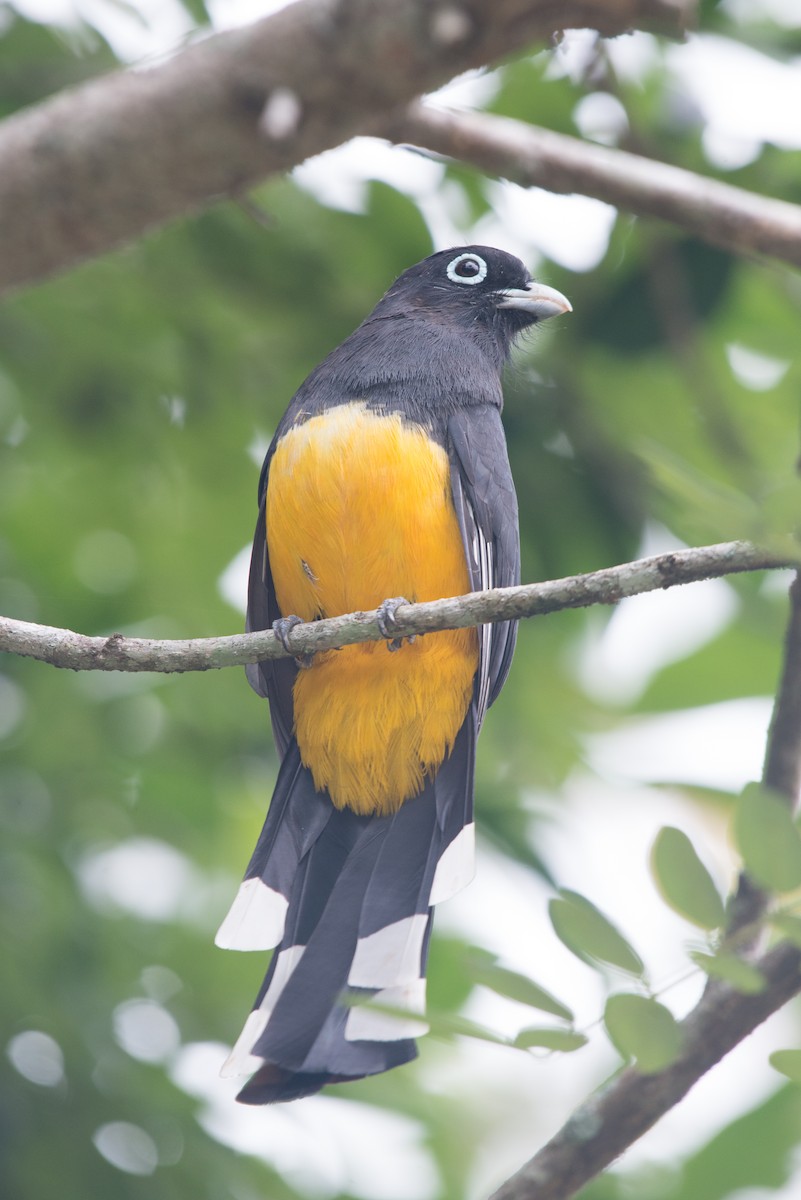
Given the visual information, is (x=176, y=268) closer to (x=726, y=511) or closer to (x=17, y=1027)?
(x=17, y=1027)

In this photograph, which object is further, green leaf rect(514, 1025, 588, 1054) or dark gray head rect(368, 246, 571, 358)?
dark gray head rect(368, 246, 571, 358)

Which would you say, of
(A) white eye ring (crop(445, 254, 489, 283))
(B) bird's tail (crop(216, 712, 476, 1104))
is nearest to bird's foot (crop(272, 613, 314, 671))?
(B) bird's tail (crop(216, 712, 476, 1104))

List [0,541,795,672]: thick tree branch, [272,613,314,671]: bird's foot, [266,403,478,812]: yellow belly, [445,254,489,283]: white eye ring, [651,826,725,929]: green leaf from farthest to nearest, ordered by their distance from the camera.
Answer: [445,254,489,283]: white eye ring
[266,403,478,812]: yellow belly
[272,613,314,671]: bird's foot
[0,541,795,672]: thick tree branch
[651,826,725,929]: green leaf

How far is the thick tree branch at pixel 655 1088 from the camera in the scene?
89.4 inches

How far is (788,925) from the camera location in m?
2.09

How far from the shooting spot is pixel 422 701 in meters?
3.55

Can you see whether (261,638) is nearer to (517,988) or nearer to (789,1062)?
(517,988)

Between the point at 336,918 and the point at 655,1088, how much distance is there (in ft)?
3.71

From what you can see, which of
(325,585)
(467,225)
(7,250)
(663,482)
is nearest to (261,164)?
(7,250)

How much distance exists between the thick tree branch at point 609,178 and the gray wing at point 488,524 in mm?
684

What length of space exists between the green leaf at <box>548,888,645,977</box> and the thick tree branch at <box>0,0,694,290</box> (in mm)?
1365

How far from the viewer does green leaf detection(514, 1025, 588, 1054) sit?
2.19m

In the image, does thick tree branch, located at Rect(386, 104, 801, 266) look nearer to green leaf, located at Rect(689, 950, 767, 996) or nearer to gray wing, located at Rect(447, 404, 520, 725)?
gray wing, located at Rect(447, 404, 520, 725)

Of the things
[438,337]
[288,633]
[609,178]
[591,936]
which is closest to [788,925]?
[591,936]
